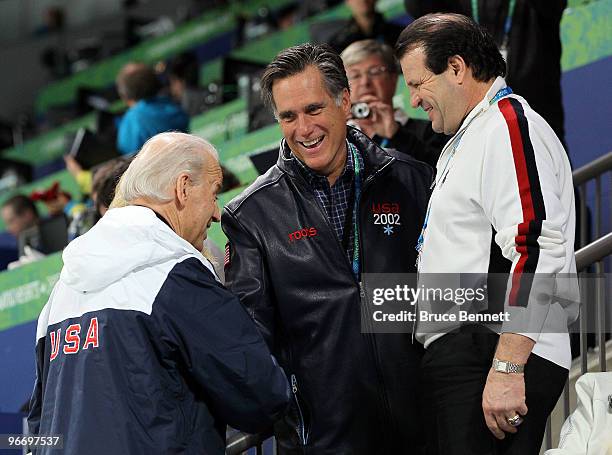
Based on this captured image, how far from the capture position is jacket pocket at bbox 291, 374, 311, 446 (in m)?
3.11

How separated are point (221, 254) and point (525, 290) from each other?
5.93 feet

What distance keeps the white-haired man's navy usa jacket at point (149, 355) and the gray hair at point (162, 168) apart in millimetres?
87

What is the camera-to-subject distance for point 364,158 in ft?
10.8

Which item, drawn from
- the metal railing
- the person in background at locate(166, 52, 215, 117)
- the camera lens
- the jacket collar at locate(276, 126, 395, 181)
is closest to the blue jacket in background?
the person in background at locate(166, 52, 215, 117)

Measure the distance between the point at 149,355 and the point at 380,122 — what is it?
1872 mm

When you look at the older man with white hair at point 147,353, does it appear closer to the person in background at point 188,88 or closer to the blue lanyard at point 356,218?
the blue lanyard at point 356,218

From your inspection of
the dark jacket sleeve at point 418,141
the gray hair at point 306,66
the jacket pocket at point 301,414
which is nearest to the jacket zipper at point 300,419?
the jacket pocket at point 301,414

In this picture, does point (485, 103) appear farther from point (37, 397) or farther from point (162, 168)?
point (37, 397)

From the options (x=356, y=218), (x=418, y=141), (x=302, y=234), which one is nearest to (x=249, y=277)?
(x=302, y=234)

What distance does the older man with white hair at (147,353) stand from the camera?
261cm

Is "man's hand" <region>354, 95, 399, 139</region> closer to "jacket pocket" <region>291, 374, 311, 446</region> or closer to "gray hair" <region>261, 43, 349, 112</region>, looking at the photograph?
"gray hair" <region>261, 43, 349, 112</region>

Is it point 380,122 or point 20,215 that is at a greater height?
point 380,122

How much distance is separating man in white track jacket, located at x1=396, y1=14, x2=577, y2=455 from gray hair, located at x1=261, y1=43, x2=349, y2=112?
296 millimetres

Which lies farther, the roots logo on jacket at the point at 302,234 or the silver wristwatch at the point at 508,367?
the roots logo on jacket at the point at 302,234
